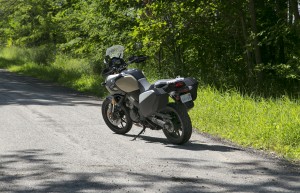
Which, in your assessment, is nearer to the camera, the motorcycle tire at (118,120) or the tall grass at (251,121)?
the tall grass at (251,121)

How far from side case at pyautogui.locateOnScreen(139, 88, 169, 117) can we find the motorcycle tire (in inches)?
30.4

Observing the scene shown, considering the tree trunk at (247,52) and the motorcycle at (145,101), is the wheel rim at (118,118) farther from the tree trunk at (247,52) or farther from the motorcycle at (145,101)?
the tree trunk at (247,52)

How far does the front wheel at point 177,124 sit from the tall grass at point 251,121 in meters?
0.95

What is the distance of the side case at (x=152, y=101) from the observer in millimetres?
8453

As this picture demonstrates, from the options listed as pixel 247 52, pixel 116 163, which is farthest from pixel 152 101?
pixel 247 52

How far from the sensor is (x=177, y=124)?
855 cm

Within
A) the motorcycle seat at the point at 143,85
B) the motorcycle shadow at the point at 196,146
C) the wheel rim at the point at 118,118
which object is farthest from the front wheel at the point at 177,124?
the wheel rim at the point at 118,118

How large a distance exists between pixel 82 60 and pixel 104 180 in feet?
58.1

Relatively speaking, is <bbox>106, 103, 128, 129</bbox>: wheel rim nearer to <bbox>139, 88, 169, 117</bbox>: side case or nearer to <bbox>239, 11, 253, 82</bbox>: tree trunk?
<bbox>139, 88, 169, 117</bbox>: side case

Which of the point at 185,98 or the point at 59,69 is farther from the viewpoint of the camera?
the point at 59,69

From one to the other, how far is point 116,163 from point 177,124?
1.69 metres

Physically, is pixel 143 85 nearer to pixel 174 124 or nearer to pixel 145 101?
pixel 145 101

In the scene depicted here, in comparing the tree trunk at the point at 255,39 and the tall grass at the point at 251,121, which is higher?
the tree trunk at the point at 255,39

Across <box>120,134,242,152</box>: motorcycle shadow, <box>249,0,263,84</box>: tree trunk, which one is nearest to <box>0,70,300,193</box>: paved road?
<box>120,134,242,152</box>: motorcycle shadow
